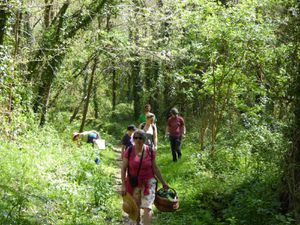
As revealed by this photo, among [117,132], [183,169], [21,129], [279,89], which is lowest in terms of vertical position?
[117,132]

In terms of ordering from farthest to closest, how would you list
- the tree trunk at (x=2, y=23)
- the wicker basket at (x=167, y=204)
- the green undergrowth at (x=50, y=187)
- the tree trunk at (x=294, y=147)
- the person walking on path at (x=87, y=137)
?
1. the person walking on path at (x=87, y=137)
2. the tree trunk at (x=2, y=23)
3. the tree trunk at (x=294, y=147)
4. the wicker basket at (x=167, y=204)
5. the green undergrowth at (x=50, y=187)

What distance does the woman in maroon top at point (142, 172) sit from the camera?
20.3 ft

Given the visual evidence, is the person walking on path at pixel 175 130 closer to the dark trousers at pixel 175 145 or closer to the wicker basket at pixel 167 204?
the dark trousers at pixel 175 145

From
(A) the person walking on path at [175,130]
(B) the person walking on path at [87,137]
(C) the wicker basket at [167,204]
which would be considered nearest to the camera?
(C) the wicker basket at [167,204]

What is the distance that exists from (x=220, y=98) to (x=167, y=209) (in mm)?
6493

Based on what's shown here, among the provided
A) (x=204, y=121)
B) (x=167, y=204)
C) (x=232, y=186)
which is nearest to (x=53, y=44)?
(x=204, y=121)

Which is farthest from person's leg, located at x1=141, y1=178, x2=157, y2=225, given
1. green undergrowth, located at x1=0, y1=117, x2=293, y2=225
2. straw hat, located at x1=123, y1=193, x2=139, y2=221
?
green undergrowth, located at x1=0, y1=117, x2=293, y2=225

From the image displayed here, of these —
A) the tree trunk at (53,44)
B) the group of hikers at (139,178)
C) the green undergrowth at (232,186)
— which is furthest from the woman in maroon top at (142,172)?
the tree trunk at (53,44)

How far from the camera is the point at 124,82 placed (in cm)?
3600

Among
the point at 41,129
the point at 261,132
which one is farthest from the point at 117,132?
the point at 261,132

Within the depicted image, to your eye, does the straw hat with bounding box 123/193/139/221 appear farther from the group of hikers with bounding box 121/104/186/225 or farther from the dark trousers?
the dark trousers

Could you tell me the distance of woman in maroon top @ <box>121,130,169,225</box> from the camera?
244 inches

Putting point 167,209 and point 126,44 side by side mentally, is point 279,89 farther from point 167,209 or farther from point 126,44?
point 126,44

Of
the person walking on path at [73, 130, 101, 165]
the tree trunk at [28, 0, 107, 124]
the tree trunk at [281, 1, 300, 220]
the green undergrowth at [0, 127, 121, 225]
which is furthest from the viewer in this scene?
the tree trunk at [28, 0, 107, 124]
